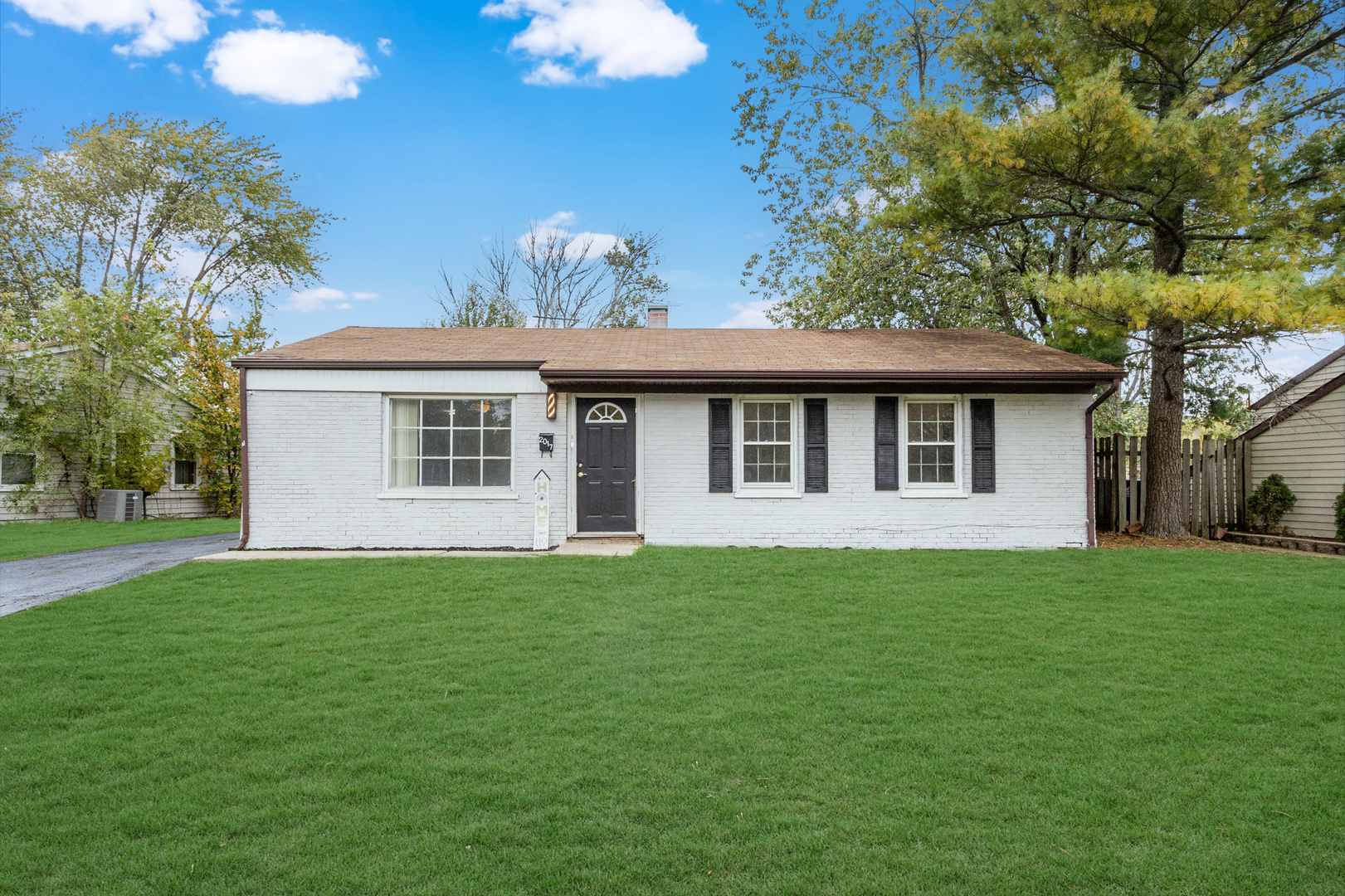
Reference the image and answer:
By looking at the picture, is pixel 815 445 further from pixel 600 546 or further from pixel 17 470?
pixel 17 470

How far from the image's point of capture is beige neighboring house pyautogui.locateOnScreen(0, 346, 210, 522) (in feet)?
54.4

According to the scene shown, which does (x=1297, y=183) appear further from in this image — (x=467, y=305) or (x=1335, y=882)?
(x=467, y=305)

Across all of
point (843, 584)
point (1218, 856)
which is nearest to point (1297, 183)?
point (843, 584)

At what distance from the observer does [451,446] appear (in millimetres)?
11086

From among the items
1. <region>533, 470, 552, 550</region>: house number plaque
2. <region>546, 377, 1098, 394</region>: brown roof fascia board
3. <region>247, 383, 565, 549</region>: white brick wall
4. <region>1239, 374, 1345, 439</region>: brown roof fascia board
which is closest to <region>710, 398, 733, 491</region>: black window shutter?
<region>546, 377, 1098, 394</region>: brown roof fascia board

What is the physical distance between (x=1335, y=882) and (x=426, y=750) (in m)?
3.99

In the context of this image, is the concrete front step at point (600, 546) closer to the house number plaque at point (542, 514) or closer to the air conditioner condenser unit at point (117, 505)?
the house number plaque at point (542, 514)

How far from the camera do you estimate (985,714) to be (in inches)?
172

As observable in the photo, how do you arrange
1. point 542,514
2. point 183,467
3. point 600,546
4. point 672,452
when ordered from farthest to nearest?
point 183,467, point 672,452, point 542,514, point 600,546

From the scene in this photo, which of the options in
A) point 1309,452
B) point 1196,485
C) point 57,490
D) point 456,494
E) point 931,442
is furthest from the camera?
point 57,490

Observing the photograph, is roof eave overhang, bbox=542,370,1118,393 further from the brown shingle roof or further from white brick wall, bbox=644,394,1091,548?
white brick wall, bbox=644,394,1091,548

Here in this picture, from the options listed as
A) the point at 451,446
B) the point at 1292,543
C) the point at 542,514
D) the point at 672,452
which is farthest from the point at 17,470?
the point at 1292,543

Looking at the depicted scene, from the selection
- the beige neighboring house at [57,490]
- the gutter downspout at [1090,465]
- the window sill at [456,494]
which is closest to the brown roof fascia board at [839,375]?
the gutter downspout at [1090,465]

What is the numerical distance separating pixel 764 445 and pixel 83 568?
9473 millimetres
